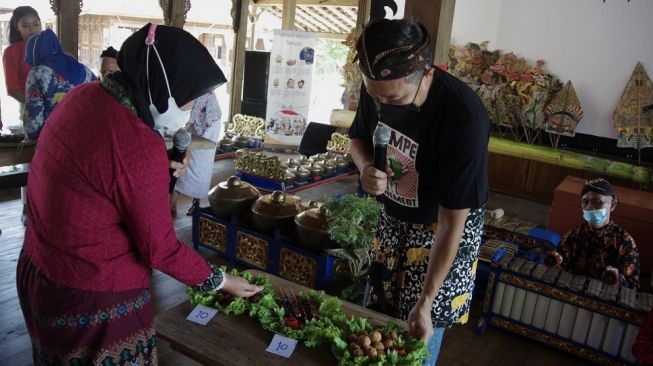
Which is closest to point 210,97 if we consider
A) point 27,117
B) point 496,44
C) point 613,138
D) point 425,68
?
point 27,117

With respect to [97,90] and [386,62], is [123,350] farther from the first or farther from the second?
[386,62]

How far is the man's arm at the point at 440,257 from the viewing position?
1.34 m

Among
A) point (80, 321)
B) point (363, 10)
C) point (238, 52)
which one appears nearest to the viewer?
point (80, 321)

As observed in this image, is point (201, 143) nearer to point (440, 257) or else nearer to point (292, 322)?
point (292, 322)

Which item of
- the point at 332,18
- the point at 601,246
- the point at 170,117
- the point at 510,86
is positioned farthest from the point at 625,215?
the point at 332,18

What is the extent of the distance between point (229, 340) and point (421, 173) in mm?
870

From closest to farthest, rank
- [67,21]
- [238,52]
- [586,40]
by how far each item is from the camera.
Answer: [67,21]
[586,40]
[238,52]

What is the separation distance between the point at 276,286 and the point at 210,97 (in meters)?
2.32

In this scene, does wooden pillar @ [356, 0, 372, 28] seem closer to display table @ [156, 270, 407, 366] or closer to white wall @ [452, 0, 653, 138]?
white wall @ [452, 0, 653, 138]

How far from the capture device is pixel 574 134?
6594mm

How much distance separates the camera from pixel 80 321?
1280 mm

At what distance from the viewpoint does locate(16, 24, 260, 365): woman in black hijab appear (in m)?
1.14

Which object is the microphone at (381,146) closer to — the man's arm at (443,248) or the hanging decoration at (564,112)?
the man's arm at (443,248)

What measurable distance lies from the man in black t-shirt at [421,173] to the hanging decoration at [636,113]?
5638 millimetres
